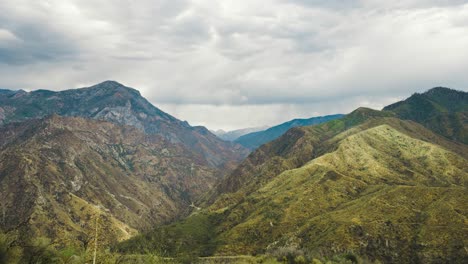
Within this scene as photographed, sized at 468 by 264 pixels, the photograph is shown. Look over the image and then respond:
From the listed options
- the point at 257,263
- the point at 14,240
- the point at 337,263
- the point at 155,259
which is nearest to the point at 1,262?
the point at 14,240

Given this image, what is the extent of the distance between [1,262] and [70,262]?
37.4ft

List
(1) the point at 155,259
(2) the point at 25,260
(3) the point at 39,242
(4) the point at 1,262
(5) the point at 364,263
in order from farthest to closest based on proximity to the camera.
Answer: (5) the point at 364,263 → (1) the point at 155,259 → (3) the point at 39,242 → (2) the point at 25,260 → (4) the point at 1,262

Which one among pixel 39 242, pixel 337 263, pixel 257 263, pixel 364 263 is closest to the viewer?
pixel 39 242

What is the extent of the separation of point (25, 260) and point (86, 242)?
39.2 feet

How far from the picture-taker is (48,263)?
59469 mm

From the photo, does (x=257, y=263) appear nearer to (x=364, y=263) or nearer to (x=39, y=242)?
(x=364, y=263)

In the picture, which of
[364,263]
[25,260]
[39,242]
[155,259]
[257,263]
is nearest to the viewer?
[25,260]

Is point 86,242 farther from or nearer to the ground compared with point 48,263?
farther from the ground

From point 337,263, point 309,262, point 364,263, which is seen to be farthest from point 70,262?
point 364,263

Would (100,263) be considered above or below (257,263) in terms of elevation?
above

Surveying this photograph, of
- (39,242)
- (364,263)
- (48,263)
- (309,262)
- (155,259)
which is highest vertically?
(39,242)

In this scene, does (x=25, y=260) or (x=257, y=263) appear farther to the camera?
(x=257, y=263)

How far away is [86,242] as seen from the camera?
48469mm

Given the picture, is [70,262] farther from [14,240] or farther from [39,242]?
[14,240]
